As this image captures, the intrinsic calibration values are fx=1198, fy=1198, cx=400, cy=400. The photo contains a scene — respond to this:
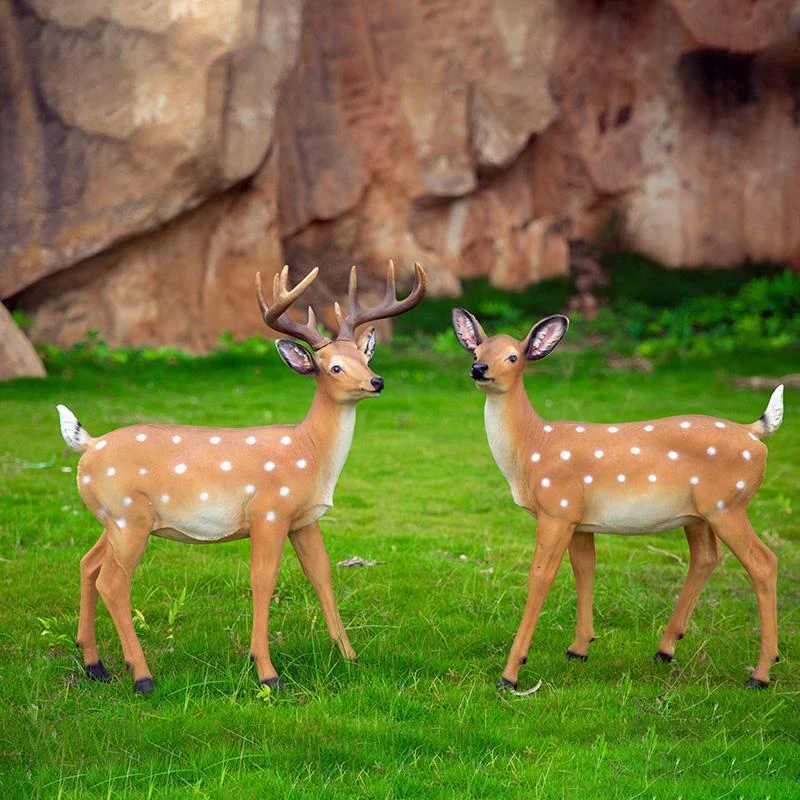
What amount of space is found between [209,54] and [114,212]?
228 cm

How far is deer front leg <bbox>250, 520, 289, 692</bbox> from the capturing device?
5129 mm

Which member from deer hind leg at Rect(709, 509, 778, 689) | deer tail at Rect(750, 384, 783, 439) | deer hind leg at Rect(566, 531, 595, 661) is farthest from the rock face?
deer hind leg at Rect(709, 509, 778, 689)

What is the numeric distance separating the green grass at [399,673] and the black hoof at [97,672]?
0.06 metres

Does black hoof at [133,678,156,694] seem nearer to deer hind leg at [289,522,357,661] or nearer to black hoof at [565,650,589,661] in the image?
deer hind leg at [289,522,357,661]

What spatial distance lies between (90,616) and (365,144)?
45.5ft

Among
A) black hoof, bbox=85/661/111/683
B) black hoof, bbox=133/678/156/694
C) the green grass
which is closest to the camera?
the green grass

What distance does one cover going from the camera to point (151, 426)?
5.31 m

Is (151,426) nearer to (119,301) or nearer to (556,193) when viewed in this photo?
(119,301)

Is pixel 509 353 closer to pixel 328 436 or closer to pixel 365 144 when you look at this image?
pixel 328 436

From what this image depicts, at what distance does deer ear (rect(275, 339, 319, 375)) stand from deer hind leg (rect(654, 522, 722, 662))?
1945mm

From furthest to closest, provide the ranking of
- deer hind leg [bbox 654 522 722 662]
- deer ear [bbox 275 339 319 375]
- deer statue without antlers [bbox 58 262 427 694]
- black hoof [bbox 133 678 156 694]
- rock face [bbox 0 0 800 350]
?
1. rock face [bbox 0 0 800 350]
2. deer hind leg [bbox 654 522 722 662]
3. deer ear [bbox 275 339 319 375]
4. deer statue without antlers [bbox 58 262 427 694]
5. black hoof [bbox 133 678 156 694]

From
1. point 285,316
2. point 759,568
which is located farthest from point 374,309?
point 759,568

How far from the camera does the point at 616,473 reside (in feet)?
17.7

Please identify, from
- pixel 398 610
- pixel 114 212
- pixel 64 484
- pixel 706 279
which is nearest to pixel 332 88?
pixel 114 212
